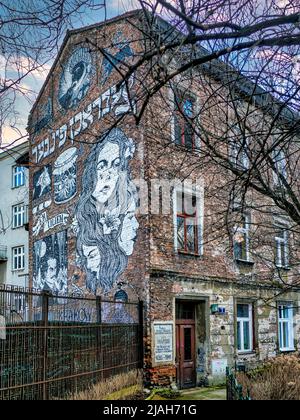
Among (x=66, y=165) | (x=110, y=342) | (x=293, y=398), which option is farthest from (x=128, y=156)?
(x=293, y=398)

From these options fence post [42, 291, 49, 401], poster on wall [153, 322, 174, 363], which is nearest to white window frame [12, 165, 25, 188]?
poster on wall [153, 322, 174, 363]

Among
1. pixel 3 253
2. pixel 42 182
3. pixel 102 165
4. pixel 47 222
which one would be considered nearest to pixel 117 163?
pixel 102 165

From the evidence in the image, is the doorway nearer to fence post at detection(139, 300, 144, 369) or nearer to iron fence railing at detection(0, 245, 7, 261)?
fence post at detection(139, 300, 144, 369)

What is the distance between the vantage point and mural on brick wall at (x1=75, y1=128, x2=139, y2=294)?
52.5 ft

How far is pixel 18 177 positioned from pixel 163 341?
21116mm

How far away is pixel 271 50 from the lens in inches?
255

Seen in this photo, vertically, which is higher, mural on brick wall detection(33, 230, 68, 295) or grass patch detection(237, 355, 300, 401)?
mural on brick wall detection(33, 230, 68, 295)

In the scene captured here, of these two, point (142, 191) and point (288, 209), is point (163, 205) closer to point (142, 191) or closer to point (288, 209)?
point (142, 191)

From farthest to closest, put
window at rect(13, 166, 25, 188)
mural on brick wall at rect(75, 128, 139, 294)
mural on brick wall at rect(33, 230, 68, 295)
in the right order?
window at rect(13, 166, 25, 188) → mural on brick wall at rect(33, 230, 68, 295) → mural on brick wall at rect(75, 128, 139, 294)

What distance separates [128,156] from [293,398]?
347 inches

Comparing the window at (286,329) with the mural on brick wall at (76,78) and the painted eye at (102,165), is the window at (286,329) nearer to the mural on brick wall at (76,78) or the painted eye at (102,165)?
the painted eye at (102,165)

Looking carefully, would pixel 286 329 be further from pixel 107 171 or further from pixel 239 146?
pixel 239 146

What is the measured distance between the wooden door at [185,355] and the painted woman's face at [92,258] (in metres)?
3.24

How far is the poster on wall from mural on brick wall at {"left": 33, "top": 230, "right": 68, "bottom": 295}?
4344mm
